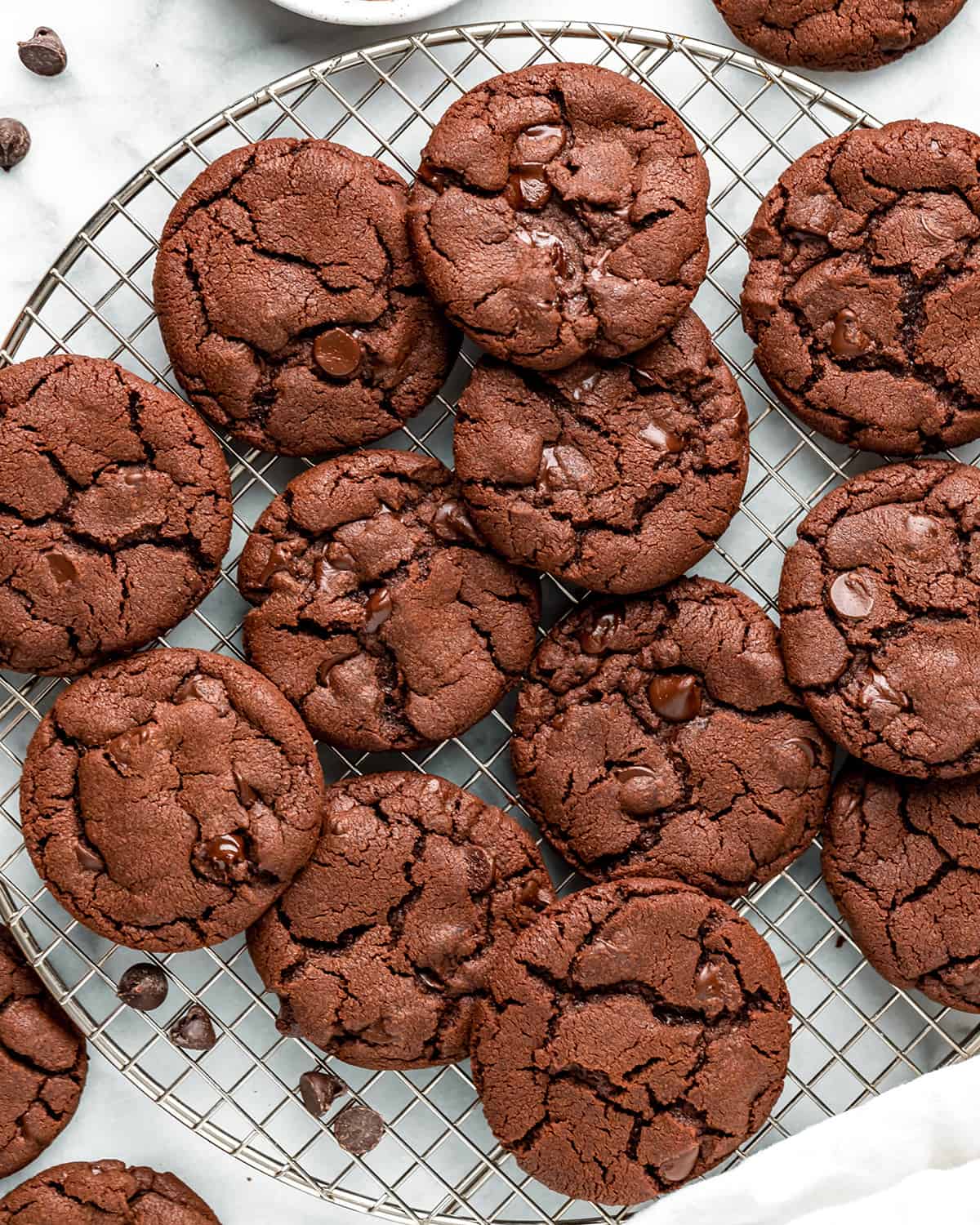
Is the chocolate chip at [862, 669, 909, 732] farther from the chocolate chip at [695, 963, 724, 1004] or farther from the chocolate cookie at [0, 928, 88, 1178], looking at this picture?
the chocolate cookie at [0, 928, 88, 1178]

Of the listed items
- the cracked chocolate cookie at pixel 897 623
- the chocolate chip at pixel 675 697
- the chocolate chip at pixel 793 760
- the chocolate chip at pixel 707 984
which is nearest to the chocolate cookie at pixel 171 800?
the chocolate chip at pixel 675 697

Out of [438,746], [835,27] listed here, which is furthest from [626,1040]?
[835,27]

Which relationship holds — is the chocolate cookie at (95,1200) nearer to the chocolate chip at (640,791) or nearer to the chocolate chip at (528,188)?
the chocolate chip at (640,791)

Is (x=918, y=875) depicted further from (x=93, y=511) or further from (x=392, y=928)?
(x=93, y=511)

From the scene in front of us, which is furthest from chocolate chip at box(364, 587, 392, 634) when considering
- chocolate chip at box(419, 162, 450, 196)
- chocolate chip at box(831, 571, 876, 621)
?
chocolate chip at box(831, 571, 876, 621)

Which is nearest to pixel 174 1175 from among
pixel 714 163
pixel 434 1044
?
pixel 434 1044

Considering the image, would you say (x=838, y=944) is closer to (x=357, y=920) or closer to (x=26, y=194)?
(x=357, y=920)
